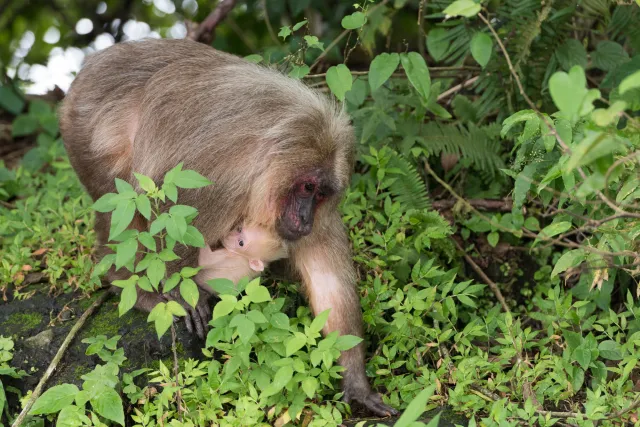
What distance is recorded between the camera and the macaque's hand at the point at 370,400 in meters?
4.41

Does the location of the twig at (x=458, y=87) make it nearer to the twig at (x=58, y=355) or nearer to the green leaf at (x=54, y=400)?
the twig at (x=58, y=355)

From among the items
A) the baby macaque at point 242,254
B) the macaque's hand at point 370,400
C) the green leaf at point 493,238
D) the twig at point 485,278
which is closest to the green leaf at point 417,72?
the baby macaque at point 242,254

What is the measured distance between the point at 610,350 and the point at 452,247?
145 cm

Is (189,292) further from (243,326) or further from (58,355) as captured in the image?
(58,355)

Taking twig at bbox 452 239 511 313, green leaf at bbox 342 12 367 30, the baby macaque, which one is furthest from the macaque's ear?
twig at bbox 452 239 511 313

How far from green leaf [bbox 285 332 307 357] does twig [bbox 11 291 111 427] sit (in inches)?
51.6

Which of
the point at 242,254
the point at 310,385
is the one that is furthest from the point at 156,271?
the point at 242,254

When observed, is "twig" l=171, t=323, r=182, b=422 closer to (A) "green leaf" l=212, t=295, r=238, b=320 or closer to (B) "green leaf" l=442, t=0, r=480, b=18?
(A) "green leaf" l=212, t=295, r=238, b=320

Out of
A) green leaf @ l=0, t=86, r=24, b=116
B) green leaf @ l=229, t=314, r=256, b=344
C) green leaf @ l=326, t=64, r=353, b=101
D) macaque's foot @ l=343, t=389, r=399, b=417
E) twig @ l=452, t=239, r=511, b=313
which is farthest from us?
green leaf @ l=0, t=86, r=24, b=116

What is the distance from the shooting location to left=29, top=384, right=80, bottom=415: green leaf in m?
3.75

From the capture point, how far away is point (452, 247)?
18.4 feet

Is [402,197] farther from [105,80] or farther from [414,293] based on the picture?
[105,80]

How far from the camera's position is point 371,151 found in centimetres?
576

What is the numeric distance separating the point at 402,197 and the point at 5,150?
4736mm
